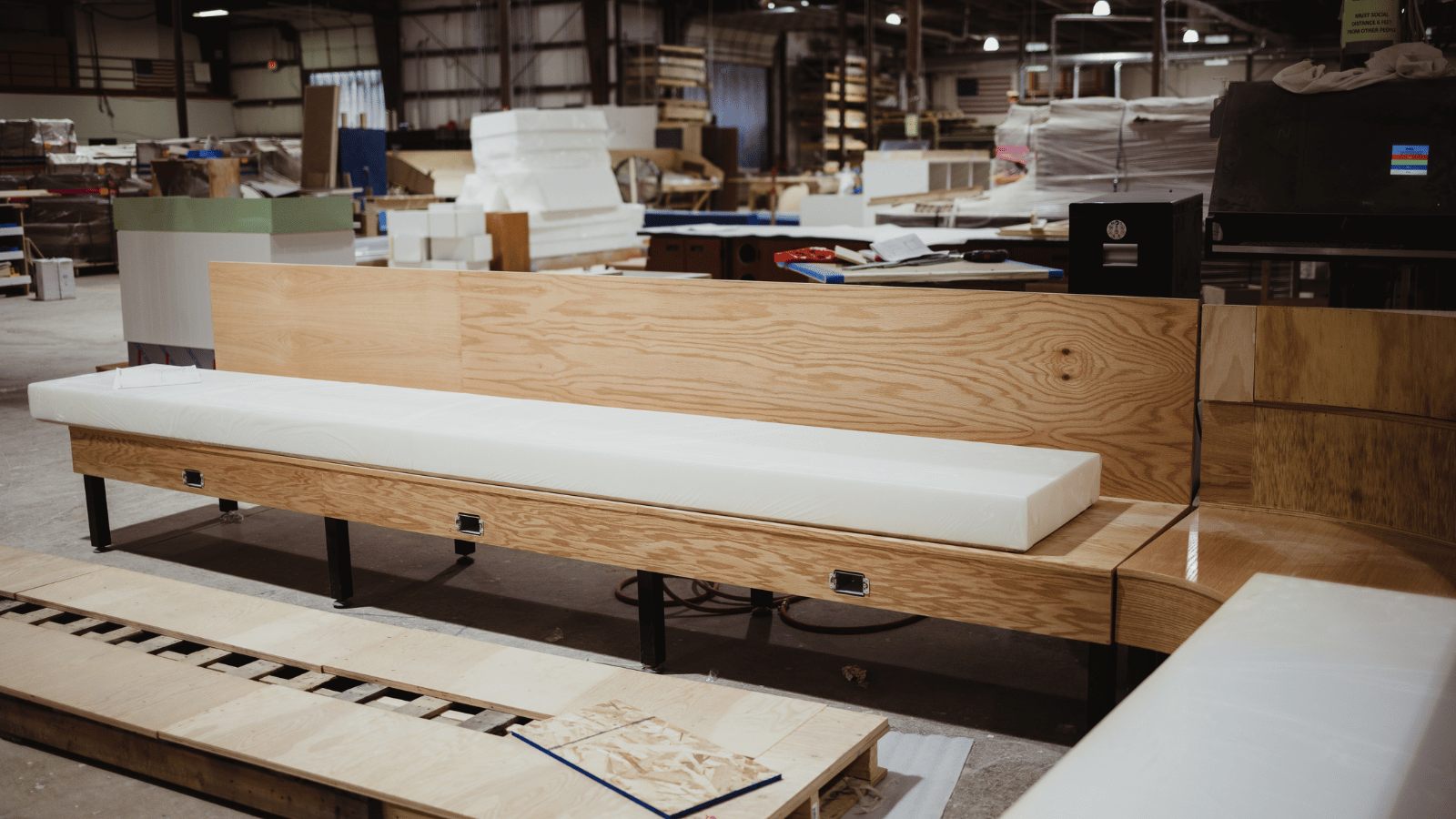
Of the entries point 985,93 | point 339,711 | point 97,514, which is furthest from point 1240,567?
point 985,93

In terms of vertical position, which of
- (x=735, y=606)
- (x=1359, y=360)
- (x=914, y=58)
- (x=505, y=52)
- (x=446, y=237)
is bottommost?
(x=735, y=606)

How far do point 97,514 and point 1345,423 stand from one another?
3.74 m

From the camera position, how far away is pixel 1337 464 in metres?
2.44

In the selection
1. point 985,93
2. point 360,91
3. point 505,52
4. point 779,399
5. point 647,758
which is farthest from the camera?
point 985,93

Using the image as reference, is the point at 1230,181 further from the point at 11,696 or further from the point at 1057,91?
the point at 1057,91

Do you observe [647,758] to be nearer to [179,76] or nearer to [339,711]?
[339,711]

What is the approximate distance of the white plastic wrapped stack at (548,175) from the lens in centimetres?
778

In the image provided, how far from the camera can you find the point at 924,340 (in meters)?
2.86

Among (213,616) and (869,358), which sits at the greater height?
(869,358)

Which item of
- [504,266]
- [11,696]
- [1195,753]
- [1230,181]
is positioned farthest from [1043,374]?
→ [504,266]

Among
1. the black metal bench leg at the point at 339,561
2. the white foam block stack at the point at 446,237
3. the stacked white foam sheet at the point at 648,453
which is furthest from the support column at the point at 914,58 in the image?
the black metal bench leg at the point at 339,561

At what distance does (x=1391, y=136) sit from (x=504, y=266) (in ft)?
16.7

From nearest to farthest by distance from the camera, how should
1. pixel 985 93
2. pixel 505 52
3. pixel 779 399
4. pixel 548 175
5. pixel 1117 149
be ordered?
1. pixel 779 399
2. pixel 1117 149
3. pixel 548 175
4. pixel 505 52
5. pixel 985 93

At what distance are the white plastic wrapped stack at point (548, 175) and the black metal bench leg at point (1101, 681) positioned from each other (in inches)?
239
